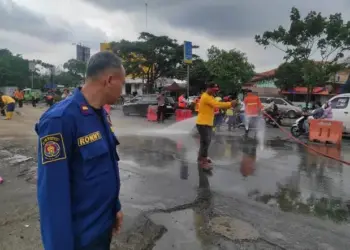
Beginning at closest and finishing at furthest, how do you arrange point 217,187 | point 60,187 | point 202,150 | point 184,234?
point 60,187 → point 184,234 → point 217,187 → point 202,150

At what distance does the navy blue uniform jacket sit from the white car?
13.9 m

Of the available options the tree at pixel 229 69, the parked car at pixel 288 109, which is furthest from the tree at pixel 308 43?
the tree at pixel 229 69

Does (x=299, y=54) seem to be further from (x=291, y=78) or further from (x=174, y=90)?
(x=174, y=90)

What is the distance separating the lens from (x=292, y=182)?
22.1 feet

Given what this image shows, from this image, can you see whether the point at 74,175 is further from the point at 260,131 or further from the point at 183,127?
the point at 183,127

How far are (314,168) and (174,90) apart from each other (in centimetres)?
3453

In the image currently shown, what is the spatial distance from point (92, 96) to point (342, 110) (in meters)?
14.1

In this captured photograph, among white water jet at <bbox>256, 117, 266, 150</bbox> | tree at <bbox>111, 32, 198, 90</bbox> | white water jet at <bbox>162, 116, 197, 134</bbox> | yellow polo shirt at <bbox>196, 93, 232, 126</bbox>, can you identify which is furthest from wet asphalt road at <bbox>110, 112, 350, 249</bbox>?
tree at <bbox>111, 32, 198, 90</bbox>

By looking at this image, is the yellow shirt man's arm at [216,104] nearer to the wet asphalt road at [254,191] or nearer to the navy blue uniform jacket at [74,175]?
the wet asphalt road at [254,191]

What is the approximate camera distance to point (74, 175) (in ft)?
5.85

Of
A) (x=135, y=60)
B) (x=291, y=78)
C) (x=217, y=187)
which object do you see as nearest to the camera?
(x=217, y=187)

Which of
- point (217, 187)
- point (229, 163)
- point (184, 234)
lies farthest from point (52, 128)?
point (229, 163)

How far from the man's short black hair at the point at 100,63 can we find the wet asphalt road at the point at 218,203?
2.40 m

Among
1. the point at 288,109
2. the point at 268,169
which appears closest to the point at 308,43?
the point at 288,109
